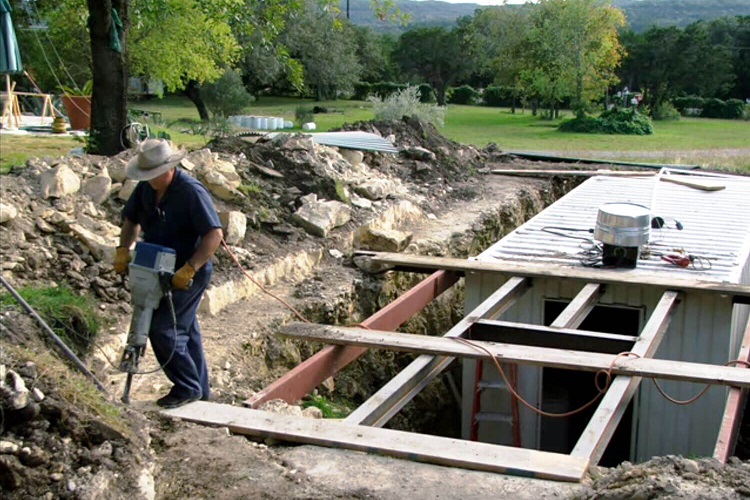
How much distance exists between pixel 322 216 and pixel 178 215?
Answer: 17.0 feet

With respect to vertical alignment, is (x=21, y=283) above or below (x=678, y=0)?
below

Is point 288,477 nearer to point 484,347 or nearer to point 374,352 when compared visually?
point 484,347

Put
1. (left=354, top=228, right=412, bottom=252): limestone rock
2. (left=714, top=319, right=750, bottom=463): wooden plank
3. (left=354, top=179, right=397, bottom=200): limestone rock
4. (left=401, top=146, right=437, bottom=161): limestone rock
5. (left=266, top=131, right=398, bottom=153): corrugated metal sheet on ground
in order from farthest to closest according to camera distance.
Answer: (left=401, top=146, right=437, bottom=161): limestone rock
(left=266, top=131, right=398, bottom=153): corrugated metal sheet on ground
(left=354, top=179, right=397, bottom=200): limestone rock
(left=354, top=228, right=412, bottom=252): limestone rock
(left=714, top=319, right=750, bottom=463): wooden plank

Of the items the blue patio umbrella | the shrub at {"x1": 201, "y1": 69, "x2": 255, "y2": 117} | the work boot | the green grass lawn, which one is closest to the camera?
the work boot

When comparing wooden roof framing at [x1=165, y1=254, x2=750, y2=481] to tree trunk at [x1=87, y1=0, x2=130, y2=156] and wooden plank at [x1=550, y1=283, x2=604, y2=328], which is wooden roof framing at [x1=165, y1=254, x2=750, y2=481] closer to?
wooden plank at [x1=550, y1=283, x2=604, y2=328]

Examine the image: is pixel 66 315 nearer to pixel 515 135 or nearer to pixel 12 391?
pixel 12 391

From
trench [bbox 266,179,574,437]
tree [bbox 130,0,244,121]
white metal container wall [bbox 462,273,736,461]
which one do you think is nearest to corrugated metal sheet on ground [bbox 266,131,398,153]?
trench [bbox 266,179,574,437]

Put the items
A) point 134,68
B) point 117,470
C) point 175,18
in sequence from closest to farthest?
point 117,470 < point 175,18 < point 134,68

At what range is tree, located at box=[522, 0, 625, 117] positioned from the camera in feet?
133

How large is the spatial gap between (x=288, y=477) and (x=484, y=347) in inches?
99.4

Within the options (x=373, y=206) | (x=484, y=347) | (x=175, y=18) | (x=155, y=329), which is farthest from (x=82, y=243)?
(x=175, y=18)

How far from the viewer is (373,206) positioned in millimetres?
12094

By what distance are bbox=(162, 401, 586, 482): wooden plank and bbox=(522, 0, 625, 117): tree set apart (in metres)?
35.8

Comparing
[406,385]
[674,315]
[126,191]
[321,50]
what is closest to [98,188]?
[126,191]
